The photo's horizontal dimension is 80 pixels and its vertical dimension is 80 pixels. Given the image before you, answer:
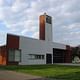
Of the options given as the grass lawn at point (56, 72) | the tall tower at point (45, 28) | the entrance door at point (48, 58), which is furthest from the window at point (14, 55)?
the grass lawn at point (56, 72)

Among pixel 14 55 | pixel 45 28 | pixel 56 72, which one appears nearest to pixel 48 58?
pixel 45 28

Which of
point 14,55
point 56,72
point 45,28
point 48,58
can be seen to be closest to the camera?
point 56,72

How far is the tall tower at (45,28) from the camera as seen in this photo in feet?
222

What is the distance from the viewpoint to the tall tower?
67.6 meters

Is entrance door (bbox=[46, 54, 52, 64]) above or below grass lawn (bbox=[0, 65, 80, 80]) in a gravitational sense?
above

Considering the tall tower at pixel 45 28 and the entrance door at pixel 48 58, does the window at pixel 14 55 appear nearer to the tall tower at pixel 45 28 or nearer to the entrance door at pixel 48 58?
the entrance door at pixel 48 58

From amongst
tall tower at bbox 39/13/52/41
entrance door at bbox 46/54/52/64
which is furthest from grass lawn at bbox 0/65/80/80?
tall tower at bbox 39/13/52/41

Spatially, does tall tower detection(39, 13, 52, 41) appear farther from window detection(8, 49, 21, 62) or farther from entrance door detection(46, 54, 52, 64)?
window detection(8, 49, 21, 62)

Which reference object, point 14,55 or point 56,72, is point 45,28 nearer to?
point 14,55

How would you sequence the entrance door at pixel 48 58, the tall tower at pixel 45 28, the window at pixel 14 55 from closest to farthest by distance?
the window at pixel 14 55 < the entrance door at pixel 48 58 < the tall tower at pixel 45 28

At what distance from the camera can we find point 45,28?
6756 centimetres

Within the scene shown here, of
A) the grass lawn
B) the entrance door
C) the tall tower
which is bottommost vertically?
the grass lawn

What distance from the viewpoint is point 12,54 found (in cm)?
5316

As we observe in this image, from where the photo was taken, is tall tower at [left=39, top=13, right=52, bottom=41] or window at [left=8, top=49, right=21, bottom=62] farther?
tall tower at [left=39, top=13, right=52, bottom=41]
